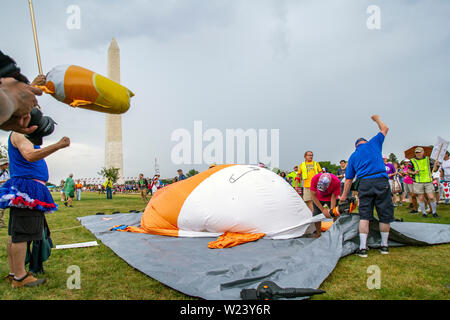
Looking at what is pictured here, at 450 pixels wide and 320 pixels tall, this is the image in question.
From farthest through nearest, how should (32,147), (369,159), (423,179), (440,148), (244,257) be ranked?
(440,148)
(423,179)
(369,159)
(244,257)
(32,147)

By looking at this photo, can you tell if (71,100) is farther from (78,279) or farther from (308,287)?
(308,287)

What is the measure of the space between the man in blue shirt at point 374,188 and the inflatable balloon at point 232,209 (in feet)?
2.35

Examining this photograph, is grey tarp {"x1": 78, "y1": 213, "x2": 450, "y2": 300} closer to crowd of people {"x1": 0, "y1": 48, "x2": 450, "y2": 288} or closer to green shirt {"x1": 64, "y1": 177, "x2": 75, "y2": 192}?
crowd of people {"x1": 0, "y1": 48, "x2": 450, "y2": 288}

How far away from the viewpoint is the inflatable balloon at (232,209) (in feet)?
14.1

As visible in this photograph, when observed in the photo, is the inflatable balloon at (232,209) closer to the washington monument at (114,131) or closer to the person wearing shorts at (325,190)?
the person wearing shorts at (325,190)

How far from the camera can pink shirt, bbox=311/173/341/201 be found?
4316 millimetres

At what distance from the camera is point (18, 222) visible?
248cm

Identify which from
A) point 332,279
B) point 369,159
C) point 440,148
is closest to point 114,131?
point 440,148

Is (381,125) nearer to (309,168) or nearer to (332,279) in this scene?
(332,279)

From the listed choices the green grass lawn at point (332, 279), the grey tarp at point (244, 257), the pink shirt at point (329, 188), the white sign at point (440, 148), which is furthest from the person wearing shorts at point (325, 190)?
the white sign at point (440, 148)

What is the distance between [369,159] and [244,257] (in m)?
2.03

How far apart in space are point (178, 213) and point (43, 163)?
2.37m

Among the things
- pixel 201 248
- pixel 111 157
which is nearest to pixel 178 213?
pixel 201 248

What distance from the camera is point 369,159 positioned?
3.49m
